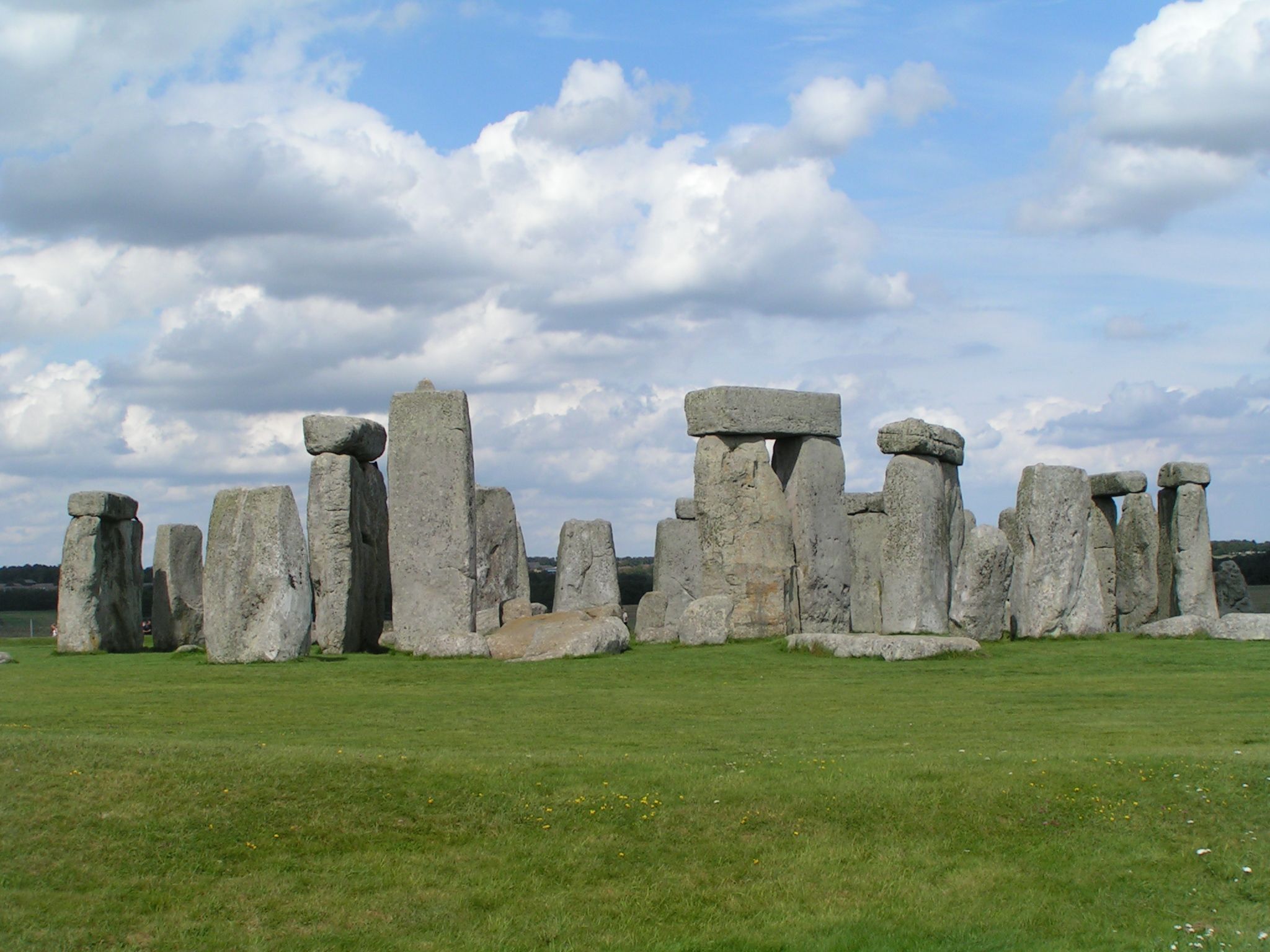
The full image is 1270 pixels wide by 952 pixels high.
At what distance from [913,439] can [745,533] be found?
9.75ft

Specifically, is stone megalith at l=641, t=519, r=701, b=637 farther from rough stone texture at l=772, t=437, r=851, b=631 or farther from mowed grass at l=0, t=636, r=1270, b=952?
mowed grass at l=0, t=636, r=1270, b=952

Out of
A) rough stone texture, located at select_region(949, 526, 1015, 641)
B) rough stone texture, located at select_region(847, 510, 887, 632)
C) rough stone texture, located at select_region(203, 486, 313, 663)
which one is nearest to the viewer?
rough stone texture, located at select_region(203, 486, 313, 663)

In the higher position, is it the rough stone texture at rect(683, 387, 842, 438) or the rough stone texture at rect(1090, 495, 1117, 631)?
the rough stone texture at rect(683, 387, 842, 438)

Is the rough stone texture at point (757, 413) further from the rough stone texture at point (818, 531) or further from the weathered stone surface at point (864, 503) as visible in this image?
the weathered stone surface at point (864, 503)

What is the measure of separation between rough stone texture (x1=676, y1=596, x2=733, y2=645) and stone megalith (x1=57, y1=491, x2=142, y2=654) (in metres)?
9.72

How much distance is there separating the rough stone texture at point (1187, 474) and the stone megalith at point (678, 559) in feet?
29.6

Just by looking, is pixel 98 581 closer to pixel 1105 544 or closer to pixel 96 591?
pixel 96 591

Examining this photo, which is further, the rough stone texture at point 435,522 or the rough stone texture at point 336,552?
the rough stone texture at point 336,552

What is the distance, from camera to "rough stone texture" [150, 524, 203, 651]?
25.3 m

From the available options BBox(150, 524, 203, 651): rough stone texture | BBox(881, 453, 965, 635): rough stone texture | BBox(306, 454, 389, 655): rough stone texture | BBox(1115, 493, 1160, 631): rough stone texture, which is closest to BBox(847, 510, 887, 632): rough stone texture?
BBox(1115, 493, 1160, 631): rough stone texture

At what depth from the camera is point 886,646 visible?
56.0 feet

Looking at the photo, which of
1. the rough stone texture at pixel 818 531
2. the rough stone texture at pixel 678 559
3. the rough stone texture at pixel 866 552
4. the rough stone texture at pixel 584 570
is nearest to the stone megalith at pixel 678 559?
the rough stone texture at pixel 678 559

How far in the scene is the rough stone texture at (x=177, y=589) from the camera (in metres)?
25.3

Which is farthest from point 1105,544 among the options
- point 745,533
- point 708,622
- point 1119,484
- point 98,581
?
point 98,581
